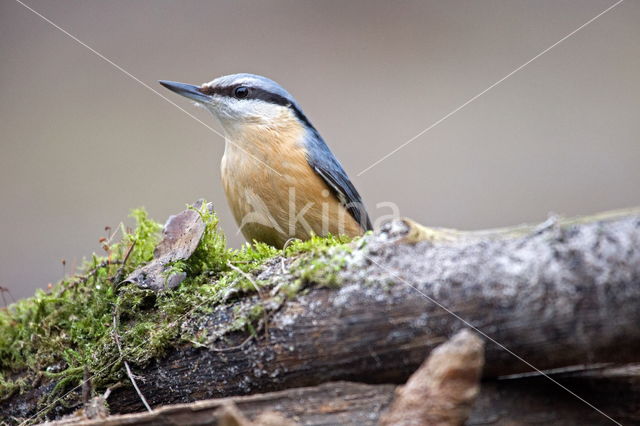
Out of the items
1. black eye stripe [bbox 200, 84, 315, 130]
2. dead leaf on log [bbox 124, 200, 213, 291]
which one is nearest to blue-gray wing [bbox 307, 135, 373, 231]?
black eye stripe [bbox 200, 84, 315, 130]

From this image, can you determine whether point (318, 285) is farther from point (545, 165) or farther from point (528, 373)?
point (545, 165)

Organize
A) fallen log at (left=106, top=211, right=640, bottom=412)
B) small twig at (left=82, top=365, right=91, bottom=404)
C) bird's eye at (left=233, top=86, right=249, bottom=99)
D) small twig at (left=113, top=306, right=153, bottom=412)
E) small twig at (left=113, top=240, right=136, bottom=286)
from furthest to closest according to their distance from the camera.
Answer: bird's eye at (left=233, top=86, right=249, bottom=99)
small twig at (left=113, top=240, right=136, bottom=286)
small twig at (left=82, top=365, right=91, bottom=404)
small twig at (left=113, top=306, right=153, bottom=412)
fallen log at (left=106, top=211, right=640, bottom=412)

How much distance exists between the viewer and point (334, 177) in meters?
3.32

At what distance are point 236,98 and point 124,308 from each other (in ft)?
5.12

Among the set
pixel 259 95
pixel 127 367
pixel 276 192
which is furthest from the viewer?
pixel 259 95

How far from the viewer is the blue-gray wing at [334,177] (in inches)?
130

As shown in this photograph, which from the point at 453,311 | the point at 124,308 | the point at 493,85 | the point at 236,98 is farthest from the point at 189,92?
the point at 493,85

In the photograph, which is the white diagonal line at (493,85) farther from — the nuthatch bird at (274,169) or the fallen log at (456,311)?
the fallen log at (456,311)

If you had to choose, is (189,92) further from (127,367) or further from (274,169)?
(127,367)

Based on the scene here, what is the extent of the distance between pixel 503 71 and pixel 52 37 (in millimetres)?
5256

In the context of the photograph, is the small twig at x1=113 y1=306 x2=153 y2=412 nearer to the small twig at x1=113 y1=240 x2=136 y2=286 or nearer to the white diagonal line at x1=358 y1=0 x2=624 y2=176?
the small twig at x1=113 y1=240 x2=136 y2=286

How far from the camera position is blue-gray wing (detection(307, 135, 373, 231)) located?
3.29 m

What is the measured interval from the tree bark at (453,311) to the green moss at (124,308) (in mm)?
110

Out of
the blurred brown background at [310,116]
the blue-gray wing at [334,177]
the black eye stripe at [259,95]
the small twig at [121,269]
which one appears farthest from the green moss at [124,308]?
the blurred brown background at [310,116]
